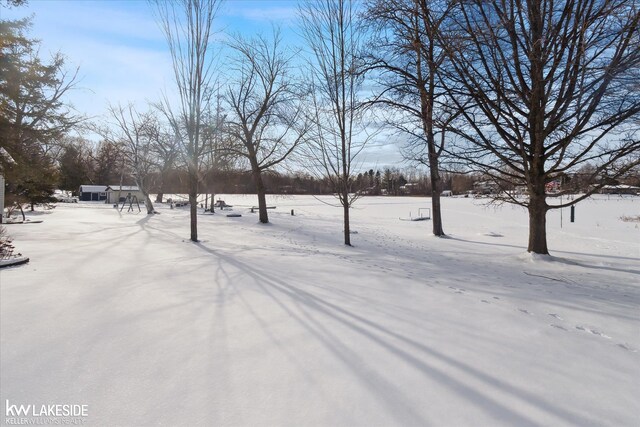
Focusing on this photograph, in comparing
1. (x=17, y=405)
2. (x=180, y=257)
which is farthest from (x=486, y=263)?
(x=17, y=405)

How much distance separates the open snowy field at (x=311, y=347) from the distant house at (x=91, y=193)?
60.4 meters

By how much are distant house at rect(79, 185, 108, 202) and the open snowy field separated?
60.4 metres

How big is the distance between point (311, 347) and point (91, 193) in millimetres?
66334

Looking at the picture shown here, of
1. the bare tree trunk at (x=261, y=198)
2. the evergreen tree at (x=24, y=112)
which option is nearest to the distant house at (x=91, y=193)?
the evergreen tree at (x=24, y=112)

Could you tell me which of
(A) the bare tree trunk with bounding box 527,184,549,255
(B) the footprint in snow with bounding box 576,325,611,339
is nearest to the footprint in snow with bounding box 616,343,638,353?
(B) the footprint in snow with bounding box 576,325,611,339

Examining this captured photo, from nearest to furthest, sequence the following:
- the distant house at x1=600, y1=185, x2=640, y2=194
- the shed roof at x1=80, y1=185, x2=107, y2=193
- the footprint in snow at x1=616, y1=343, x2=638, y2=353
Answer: the footprint in snow at x1=616, y1=343, x2=638, y2=353, the distant house at x1=600, y1=185, x2=640, y2=194, the shed roof at x1=80, y1=185, x2=107, y2=193

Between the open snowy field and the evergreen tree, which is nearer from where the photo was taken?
the open snowy field

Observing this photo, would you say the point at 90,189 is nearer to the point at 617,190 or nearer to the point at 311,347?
the point at 617,190

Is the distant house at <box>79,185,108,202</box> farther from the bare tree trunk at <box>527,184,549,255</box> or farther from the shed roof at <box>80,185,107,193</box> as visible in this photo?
the bare tree trunk at <box>527,184,549,255</box>

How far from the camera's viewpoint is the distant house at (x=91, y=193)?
57594 millimetres

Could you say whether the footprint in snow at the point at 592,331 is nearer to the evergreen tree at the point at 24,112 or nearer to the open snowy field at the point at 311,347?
the open snowy field at the point at 311,347

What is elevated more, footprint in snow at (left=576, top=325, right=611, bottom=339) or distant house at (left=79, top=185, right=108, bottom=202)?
distant house at (left=79, top=185, right=108, bottom=202)

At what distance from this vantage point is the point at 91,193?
5825cm

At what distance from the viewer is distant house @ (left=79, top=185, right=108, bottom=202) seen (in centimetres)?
5759
